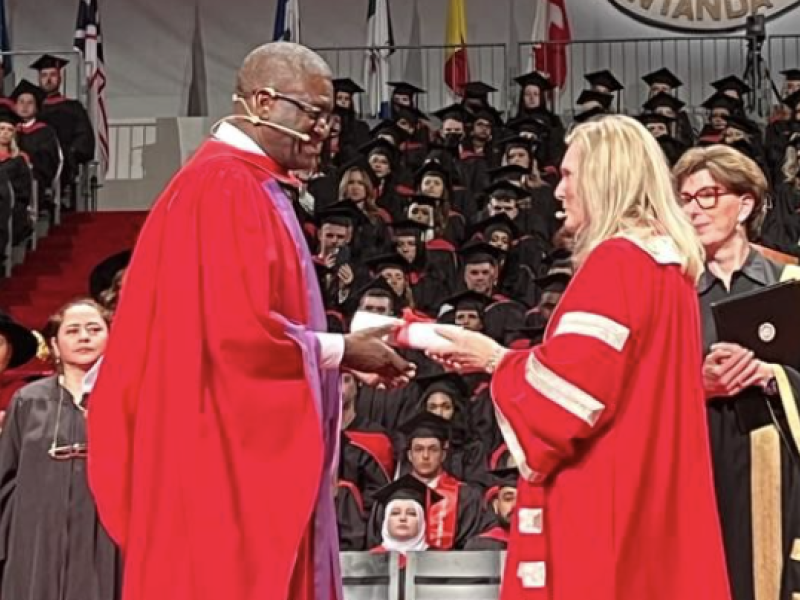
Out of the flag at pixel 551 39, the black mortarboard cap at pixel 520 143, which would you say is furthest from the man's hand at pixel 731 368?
the flag at pixel 551 39

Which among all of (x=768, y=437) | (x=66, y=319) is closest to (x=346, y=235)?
(x=66, y=319)

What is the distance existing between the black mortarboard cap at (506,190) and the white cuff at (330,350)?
9.00 m

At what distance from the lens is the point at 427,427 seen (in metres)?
8.14

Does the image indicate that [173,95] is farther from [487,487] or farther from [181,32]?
[487,487]

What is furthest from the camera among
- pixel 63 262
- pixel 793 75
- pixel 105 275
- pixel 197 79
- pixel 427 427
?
pixel 197 79

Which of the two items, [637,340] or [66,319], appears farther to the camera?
[66,319]

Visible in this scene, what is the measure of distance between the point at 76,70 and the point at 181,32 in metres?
1.56


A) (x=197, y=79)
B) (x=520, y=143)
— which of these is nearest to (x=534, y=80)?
(x=520, y=143)

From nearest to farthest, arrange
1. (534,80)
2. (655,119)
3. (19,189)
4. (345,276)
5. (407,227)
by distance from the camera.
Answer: (345,276) → (19,189) → (407,227) → (655,119) → (534,80)

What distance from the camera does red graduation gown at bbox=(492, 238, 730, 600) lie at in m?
3.33

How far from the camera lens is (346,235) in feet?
38.1

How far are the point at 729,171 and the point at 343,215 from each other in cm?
779

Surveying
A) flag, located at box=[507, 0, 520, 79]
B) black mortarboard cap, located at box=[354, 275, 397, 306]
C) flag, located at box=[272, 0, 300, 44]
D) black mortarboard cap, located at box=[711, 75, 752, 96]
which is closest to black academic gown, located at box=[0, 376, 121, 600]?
black mortarboard cap, located at box=[354, 275, 397, 306]

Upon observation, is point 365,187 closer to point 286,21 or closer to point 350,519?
point 286,21
